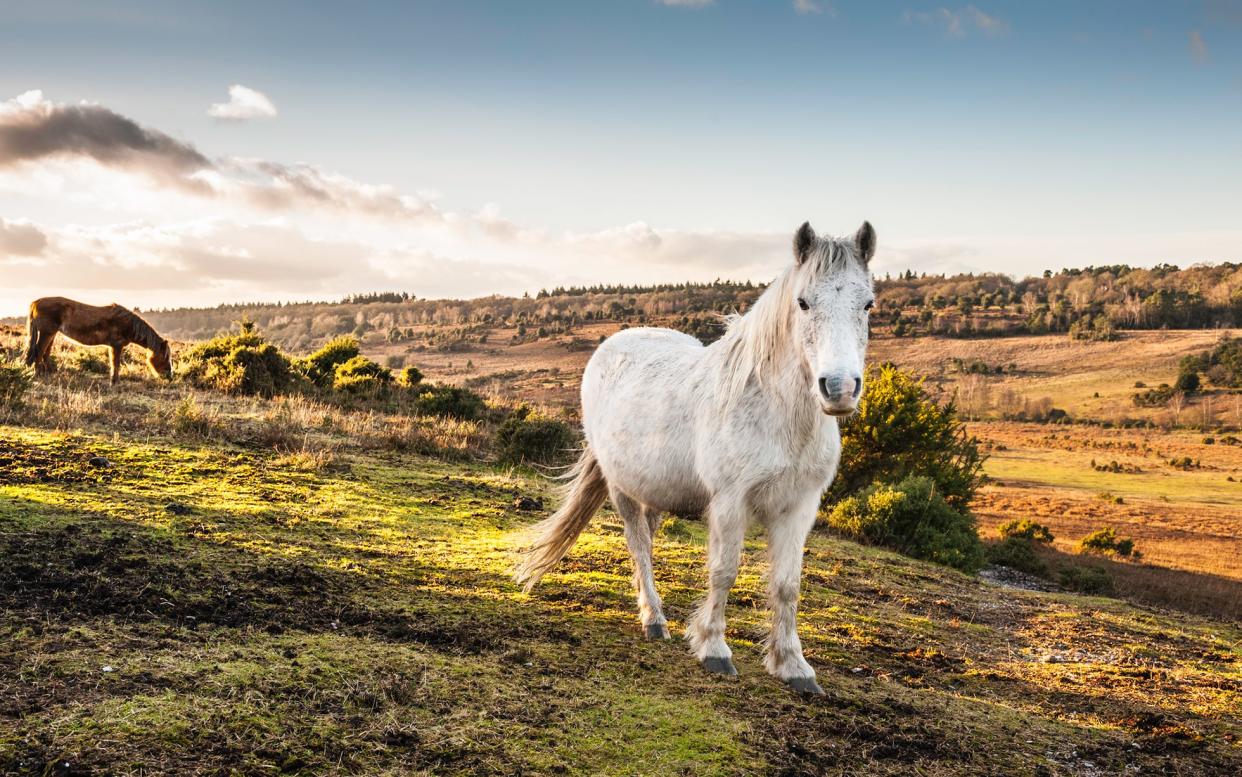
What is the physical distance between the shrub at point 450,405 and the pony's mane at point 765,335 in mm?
16123

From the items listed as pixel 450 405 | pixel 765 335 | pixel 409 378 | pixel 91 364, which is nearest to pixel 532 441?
pixel 450 405

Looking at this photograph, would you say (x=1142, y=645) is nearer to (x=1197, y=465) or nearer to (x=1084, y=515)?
(x=1084, y=515)

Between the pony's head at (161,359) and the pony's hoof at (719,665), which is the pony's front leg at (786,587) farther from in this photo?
the pony's head at (161,359)

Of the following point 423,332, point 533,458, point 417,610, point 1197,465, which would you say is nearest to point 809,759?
point 417,610

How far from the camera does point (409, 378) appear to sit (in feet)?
84.4

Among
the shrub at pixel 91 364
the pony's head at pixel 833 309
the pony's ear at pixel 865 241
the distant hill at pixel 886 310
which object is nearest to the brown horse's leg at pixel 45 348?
the shrub at pixel 91 364

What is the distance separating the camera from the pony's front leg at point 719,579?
4.43 metres

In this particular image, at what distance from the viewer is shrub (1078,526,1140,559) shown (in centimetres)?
2912

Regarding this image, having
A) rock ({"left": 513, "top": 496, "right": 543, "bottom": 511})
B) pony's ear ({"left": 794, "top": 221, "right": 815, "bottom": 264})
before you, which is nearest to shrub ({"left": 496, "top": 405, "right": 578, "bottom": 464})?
rock ({"left": 513, "top": 496, "right": 543, "bottom": 511})

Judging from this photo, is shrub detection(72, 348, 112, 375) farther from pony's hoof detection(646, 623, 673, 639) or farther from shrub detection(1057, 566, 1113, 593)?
shrub detection(1057, 566, 1113, 593)

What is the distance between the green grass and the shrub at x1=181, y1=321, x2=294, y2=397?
11.0 meters

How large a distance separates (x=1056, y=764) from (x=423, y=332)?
12786 centimetres

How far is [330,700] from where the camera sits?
3.11 m

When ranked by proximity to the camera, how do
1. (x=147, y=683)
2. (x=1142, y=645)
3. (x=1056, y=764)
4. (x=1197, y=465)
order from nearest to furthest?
(x=147, y=683) → (x=1056, y=764) → (x=1142, y=645) → (x=1197, y=465)
